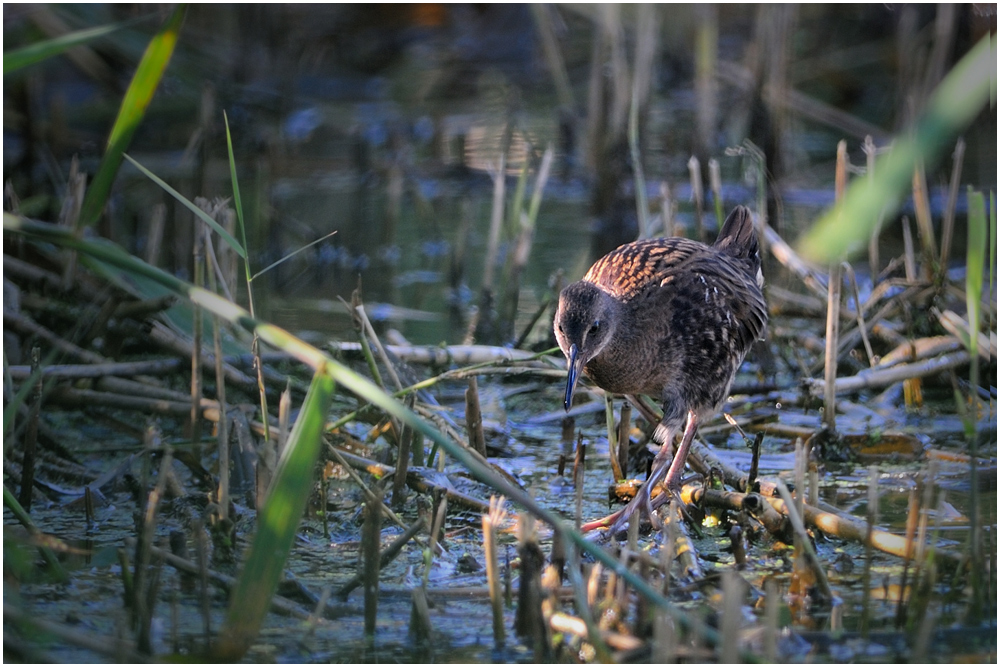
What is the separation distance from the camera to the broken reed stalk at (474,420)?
388cm

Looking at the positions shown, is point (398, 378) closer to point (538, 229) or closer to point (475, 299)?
point (475, 299)

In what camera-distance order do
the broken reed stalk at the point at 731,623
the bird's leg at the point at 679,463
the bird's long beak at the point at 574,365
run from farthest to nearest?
the bird's leg at the point at 679,463 → the bird's long beak at the point at 574,365 → the broken reed stalk at the point at 731,623

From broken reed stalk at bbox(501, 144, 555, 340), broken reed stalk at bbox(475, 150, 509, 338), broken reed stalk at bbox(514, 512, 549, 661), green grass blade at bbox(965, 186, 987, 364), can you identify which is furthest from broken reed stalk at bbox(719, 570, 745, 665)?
broken reed stalk at bbox(475, 150, 509, 338)

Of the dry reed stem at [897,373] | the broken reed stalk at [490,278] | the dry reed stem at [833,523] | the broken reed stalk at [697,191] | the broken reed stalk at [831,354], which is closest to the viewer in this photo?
the dry reed stem at [833,523]

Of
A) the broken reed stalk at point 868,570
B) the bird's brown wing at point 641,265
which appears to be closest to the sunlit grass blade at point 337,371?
the broken reed stalk at point 868,570

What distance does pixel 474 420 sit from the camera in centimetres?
390

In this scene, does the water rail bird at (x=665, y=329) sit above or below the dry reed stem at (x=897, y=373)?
above

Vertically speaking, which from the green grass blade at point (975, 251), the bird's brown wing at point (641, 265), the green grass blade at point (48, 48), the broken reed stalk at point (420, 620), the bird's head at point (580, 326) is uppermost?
the green grass blade at point (48, 48)

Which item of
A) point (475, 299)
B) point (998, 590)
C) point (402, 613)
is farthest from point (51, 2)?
point (998, 590)

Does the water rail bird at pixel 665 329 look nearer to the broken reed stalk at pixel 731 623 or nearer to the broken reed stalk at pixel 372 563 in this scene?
the broken reed stalk at pixel 372 563

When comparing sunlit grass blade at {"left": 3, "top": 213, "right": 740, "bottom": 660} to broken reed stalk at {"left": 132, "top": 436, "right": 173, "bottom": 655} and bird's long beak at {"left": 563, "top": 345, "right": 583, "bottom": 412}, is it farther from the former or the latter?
bird's long beak at {"left": 563, "top": 345, "right": 583, "bottom": 412}

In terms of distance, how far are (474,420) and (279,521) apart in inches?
65.4

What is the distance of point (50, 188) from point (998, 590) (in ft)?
22.1

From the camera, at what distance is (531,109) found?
1016 cm
